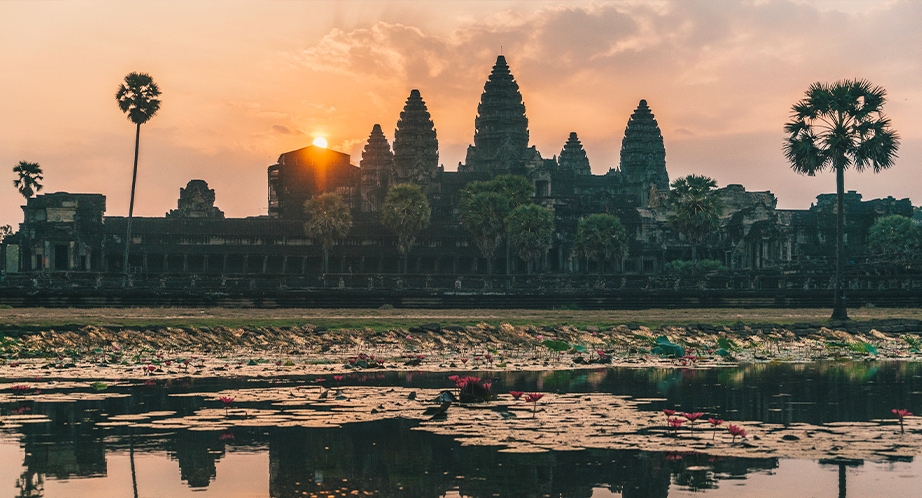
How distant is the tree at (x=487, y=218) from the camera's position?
328ft

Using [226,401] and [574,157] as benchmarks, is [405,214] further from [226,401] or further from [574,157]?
[574,157]

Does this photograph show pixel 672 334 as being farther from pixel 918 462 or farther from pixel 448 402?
pixel 918 462

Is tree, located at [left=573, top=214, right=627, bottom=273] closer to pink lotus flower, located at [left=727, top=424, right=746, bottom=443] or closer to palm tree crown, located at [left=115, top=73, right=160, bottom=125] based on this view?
palm tree crown, located at [left=115, top=73, right=160, bottom=125]

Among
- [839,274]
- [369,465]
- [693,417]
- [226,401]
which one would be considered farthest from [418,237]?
[369,465]

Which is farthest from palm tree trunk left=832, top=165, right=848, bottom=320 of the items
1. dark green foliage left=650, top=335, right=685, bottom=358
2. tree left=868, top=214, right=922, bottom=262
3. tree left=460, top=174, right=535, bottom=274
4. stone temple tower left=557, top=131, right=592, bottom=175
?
stone temple tower left=557, top=131, right=592, bottom=175

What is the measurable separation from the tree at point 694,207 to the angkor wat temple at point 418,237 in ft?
13.7

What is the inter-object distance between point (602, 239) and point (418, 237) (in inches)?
692

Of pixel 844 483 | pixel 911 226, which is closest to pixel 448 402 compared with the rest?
pixel 844 483

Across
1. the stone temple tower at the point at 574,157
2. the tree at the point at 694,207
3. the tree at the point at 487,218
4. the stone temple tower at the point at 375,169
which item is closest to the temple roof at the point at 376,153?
the stone temple tower at the point at 375,169

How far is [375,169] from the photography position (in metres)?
159

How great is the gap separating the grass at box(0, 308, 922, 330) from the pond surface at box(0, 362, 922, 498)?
24.7m

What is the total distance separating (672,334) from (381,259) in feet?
222

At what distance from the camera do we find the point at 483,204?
329ft

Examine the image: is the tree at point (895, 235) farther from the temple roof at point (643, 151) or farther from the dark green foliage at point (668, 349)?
the dark green foliage at point (668, 349)
